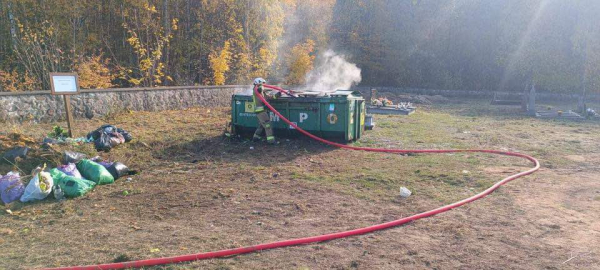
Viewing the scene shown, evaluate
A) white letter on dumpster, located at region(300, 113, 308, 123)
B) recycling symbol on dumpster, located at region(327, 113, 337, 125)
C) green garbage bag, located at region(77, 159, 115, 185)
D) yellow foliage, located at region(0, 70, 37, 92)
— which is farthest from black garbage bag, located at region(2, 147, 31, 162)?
recycling symbol on dumpster, located at region(327, 113, 337, 125)

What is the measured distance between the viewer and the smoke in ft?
57.8

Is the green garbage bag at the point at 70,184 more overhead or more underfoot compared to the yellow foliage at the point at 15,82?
more underfoot

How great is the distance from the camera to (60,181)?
5.68 meters

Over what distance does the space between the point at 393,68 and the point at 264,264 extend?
26125 millimetres

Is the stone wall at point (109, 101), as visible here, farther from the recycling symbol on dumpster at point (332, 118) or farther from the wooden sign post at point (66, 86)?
the recycling symbol on dumpster at point (332, 118)

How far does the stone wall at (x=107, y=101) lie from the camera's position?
31.6 ft

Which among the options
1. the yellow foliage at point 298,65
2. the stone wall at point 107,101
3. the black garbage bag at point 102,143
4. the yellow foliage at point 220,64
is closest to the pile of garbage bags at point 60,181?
the black garbage bag at point 102,143

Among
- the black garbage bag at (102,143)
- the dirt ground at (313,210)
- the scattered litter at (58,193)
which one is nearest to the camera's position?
the dirt ground at (313,210)

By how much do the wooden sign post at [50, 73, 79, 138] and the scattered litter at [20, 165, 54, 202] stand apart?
3051mm

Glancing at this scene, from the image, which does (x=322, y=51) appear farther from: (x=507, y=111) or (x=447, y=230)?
(x=447, y=230)

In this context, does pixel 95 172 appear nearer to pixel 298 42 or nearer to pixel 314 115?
pixel 314 115

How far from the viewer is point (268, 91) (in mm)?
9383

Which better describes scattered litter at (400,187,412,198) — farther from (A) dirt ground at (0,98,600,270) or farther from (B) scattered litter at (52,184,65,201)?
(B) scattered litter at (52,184,65,201)

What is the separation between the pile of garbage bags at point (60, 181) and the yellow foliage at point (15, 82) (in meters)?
6.33
